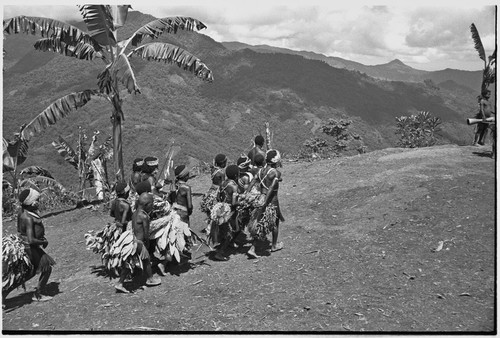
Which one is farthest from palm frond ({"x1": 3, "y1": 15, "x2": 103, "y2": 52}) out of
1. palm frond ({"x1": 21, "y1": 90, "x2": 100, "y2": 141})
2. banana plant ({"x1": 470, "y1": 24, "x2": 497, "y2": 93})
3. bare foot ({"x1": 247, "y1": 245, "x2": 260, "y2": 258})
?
banana plant ({"x1": 470, "y1": 24, "x2": 497, "y2": 93})

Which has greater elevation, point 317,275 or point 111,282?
point 317,275

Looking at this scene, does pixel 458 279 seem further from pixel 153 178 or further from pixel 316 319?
pixel 153 178

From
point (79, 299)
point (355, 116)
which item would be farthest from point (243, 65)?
point (79, 299)

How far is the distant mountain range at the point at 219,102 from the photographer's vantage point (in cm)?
7412

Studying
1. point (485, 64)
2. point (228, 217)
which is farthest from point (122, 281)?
point (485, 64)

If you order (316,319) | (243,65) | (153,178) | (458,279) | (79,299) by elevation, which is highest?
(243,65)

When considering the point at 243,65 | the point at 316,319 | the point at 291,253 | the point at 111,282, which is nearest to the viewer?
the point at 316,319

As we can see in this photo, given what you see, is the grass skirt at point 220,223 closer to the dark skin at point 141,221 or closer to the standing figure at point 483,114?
the dark skin at point 141,221

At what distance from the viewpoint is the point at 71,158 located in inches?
567

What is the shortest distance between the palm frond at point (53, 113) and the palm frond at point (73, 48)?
77 centimetres

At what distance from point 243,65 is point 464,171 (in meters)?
130

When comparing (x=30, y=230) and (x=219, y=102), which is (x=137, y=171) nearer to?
(x=30, y=230)

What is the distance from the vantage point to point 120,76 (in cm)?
784

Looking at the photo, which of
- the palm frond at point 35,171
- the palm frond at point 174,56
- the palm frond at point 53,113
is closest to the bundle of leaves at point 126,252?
the palm frond at point 53,113
